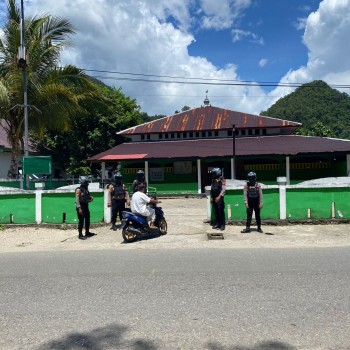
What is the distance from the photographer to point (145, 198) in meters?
9.05

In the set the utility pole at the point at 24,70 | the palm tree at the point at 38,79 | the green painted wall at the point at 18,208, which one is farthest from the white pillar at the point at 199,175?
the green painted wall at the point at 18,208

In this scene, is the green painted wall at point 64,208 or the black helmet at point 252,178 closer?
the black helmet at point 252,178

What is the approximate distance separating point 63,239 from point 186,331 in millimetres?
6988

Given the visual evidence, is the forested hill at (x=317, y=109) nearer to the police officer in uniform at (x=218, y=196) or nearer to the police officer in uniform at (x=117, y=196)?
the police officer in uniform at (x=218, y=196)

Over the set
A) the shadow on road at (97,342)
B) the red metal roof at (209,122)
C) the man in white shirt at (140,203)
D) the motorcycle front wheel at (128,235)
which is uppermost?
the red metal roof at (209,122)

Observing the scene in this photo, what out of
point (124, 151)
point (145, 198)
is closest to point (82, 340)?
point (145, 198)

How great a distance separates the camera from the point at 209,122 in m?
27.5

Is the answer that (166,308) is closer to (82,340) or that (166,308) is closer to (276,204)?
(82,340)

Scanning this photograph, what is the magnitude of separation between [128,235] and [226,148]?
15622 millimetres

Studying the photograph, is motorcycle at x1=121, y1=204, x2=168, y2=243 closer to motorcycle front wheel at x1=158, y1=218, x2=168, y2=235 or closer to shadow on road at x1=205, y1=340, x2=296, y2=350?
motorcycle front wheel at x1=158, y1=218, x2=168, y2=235

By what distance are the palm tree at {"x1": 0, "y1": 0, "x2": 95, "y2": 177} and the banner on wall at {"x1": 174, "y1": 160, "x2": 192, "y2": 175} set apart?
29.7 ft

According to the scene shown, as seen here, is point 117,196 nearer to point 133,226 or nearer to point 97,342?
point 133,226

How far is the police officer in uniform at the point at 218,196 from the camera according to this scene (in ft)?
33.8

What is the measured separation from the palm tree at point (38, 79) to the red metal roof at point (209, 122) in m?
10.1
